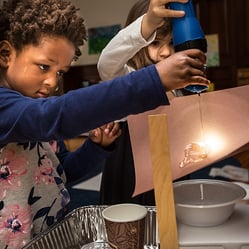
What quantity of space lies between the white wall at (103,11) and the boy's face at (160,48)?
2.93 meters

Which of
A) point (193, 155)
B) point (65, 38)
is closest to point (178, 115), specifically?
point (193, 155)

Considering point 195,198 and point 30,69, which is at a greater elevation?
point 30,69

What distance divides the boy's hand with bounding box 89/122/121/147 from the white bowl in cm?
19

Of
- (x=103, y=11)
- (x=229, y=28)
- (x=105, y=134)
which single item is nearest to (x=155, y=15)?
(x=105, y=134)

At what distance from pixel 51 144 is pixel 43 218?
178 millimetres

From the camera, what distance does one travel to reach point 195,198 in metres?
0.56

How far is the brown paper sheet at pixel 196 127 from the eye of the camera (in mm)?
478

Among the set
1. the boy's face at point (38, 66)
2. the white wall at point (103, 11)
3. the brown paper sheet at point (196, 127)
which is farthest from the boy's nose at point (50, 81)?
the white wall at point (103, 11)

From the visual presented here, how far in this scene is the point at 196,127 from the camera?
54 cm

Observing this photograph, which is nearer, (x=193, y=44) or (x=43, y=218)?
(x=193, y=44)

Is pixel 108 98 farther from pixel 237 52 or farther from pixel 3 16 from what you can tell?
pixel 237 52

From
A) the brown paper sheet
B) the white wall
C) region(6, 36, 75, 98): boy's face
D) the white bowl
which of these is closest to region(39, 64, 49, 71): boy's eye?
region(6, 36, 75, 98): boy's face

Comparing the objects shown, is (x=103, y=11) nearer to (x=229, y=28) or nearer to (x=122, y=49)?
(x=229, y=28)

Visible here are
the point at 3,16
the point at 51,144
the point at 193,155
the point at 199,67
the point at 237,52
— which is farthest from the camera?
the point at 237,52
